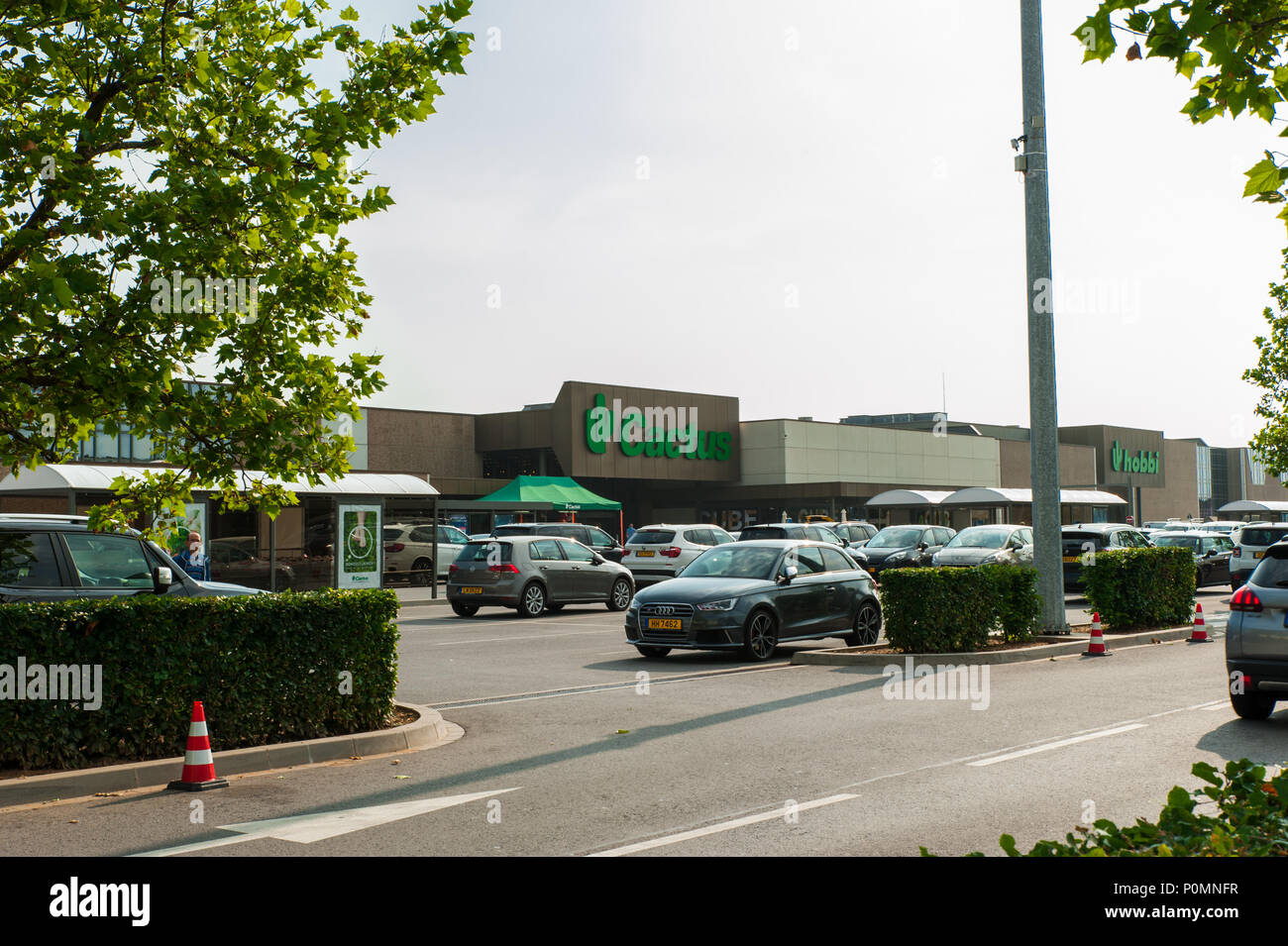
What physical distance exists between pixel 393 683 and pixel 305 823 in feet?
10.9

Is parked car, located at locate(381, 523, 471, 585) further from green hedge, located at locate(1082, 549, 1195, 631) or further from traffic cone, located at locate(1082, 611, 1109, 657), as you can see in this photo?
traffic cone, located at locate(1082, 611, 1109, 657)

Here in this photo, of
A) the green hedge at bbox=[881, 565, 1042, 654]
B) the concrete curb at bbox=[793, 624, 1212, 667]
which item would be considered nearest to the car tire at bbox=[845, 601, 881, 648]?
the concrete curb at bbox=[793, 624, 1212, 667]

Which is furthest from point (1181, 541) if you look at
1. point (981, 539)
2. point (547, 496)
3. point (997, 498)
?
point (547, 496)

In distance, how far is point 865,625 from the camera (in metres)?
17.0

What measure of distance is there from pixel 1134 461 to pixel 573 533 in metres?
65.2

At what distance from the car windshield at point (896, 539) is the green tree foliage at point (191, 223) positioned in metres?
23.0

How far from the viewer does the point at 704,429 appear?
185ft

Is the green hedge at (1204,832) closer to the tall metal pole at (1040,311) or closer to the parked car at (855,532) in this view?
the tall metal pole at (1040,311)

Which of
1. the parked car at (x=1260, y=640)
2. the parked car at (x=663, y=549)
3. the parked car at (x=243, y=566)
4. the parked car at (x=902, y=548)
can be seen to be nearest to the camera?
the parked car at (x=1260, y=640)

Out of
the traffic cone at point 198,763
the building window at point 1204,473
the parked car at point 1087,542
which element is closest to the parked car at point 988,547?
the parked car at point 1087,542

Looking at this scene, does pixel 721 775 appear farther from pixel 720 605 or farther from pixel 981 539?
pixel 981 539

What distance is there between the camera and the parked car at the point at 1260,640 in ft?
32.3
